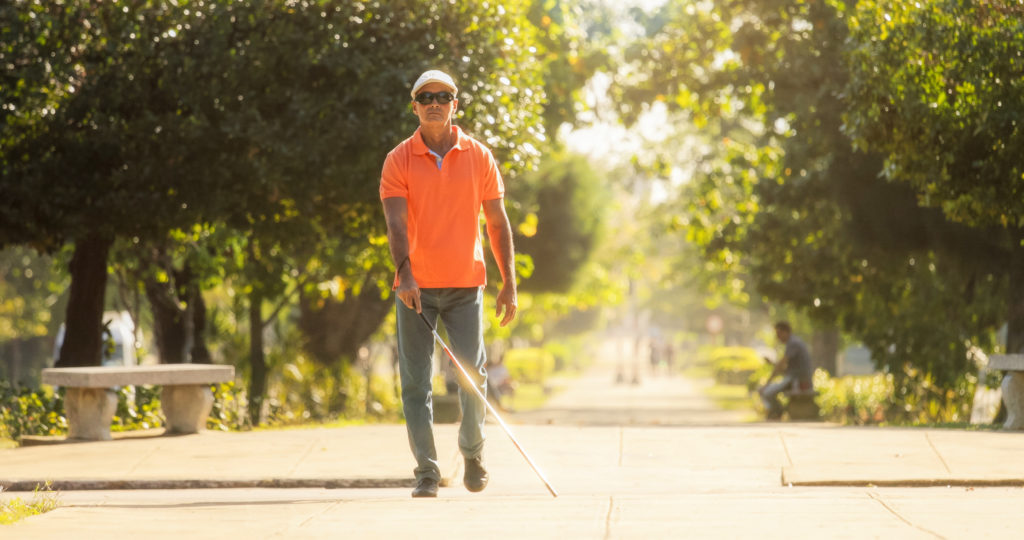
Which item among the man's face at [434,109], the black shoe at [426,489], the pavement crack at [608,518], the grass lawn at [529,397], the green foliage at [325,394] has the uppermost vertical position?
the man's face at [434,109]

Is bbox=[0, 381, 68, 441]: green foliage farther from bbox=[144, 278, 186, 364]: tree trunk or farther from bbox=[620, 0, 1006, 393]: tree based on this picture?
bbox=[620, 0, 1006, 393]: tree

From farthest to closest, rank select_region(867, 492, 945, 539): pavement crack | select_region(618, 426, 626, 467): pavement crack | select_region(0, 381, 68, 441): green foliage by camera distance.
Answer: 1. select_region(0, 381, 68, 441): green foliage
2. select_region(618, 426, 626, 467): pavement crack
3. select_region(867, 492, 945, 539): pavement crack

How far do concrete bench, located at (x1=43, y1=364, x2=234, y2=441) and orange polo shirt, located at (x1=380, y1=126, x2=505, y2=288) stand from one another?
4.31m

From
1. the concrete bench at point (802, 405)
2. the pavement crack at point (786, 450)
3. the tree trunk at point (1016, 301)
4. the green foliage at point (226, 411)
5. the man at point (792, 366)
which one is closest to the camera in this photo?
the pavement crack at point (786, 450)

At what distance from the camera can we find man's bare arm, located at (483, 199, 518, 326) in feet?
22.3

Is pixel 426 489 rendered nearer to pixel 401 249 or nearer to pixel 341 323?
pixel 401 249

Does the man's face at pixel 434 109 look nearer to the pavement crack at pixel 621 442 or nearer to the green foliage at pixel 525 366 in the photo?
the pavement crack at pixel 621 442

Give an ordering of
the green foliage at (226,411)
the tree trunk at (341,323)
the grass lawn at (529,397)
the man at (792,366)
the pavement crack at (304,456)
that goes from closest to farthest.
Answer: the pavement crack at (304,456) → the green foliage at (226,411) → the man at (792,366) → the tree trunk at (341,323) → the grass lawn at (529,397)

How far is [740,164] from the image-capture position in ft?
75.8

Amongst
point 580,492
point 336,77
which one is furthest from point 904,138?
point 580,492

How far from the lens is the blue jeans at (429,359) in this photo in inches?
264

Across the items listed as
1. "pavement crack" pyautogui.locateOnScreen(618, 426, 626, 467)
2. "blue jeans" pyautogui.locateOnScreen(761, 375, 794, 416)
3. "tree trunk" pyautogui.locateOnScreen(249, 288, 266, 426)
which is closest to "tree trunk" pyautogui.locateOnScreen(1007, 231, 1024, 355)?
"blue jeans" pyautogui.locateOnScreen(761, 375, 794, 416)

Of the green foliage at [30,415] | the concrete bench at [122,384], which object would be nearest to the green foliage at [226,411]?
the green foliage at [30,415]

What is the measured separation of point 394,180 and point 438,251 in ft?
1.34
